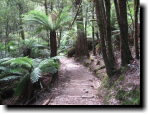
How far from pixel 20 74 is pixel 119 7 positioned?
3091mm

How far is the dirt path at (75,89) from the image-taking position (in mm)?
4538

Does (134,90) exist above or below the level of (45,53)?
below

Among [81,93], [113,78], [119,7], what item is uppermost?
[119,7]

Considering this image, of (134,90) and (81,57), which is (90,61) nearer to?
(81,57)

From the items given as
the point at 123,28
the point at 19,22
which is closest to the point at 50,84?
the point at 123,28

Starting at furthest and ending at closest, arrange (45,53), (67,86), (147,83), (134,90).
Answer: (45,53) < (67,86) < (134,90) < (147,83)

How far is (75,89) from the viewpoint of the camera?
5480 millimetres

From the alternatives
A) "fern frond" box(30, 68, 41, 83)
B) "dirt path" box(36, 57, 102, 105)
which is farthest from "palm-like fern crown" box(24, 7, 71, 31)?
"fern frond" box(30, 68, 41, 83)

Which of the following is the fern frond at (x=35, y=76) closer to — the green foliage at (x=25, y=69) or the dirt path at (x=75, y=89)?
the green foliage at (x=25, y=69)

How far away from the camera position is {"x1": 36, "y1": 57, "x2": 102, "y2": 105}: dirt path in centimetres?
454

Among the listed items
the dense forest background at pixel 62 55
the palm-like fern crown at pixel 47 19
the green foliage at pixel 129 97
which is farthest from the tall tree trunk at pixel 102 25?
the palm-like fern crown at pixel 47 19

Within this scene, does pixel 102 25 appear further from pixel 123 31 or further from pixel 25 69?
pixel 25 69

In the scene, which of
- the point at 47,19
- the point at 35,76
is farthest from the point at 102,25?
the point at 47,19

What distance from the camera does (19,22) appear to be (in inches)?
409
